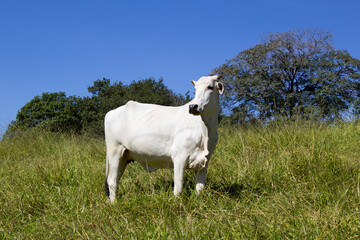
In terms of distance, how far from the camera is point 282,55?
695 inches

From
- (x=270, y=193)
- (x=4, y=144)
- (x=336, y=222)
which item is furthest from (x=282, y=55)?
(x=336, y=222)

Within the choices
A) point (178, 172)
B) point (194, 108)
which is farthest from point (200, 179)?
point (194, 108)

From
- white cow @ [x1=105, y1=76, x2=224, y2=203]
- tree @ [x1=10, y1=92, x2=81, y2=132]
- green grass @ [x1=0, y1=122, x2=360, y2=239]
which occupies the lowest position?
green grass @ [x1=0, y1=122, x2=360, y2=239]

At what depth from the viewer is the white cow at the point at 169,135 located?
13.2 feet

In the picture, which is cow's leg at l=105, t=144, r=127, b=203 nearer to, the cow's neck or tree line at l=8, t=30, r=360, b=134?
the cow's neck

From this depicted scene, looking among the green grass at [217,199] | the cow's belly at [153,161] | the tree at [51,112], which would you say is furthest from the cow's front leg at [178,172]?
the tree at [51,112]

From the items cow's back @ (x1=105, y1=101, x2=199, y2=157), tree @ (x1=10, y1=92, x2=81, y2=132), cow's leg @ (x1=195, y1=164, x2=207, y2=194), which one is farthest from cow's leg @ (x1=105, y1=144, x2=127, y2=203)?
tree @ (x1=10, y1=92, x2=81, y2=132)

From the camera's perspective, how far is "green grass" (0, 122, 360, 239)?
3.19 m

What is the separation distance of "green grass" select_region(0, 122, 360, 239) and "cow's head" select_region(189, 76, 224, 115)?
95 cm

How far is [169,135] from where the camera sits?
4.29 meters

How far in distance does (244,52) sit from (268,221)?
1505cm

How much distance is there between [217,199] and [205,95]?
138 centimetres

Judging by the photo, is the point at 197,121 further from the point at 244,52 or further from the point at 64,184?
the point at 244,52

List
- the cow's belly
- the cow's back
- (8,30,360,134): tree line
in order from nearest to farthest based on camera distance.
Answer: the cow's back
the cow's belly
(8,30,360,134): tree line
